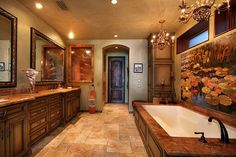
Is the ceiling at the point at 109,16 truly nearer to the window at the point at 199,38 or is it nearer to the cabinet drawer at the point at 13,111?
the window at the point at 199,38

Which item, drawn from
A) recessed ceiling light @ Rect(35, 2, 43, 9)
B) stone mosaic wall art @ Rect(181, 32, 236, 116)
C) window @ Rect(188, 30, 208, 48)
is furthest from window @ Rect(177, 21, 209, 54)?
recessed ceiling light @ Rect(35, 2, 43, 9)

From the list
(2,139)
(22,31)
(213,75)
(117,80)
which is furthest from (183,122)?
A: (117,80)

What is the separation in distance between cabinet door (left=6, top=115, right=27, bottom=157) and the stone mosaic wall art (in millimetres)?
3094

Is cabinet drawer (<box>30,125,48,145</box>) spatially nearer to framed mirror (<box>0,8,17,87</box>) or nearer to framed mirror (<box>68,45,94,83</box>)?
framed mirror (<box>0,8,17,87</box>)

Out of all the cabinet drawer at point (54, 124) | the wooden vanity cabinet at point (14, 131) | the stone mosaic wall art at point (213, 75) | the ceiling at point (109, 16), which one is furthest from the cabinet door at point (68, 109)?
the stone mosaic wall art at point (213, 75)

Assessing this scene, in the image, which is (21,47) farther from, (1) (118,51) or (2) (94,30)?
(1) (118,51)

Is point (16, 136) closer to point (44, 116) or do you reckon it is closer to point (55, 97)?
point (44, 116)

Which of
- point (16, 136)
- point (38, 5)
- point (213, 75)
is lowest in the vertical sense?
point (16, 136)

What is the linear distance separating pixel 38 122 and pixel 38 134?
Result: 0.24 metres

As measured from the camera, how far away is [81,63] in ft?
18.3

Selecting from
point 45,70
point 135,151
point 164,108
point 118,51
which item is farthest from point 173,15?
point 118,51

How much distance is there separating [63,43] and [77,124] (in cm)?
299

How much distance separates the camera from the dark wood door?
7782mm

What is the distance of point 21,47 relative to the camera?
287 centimetres
